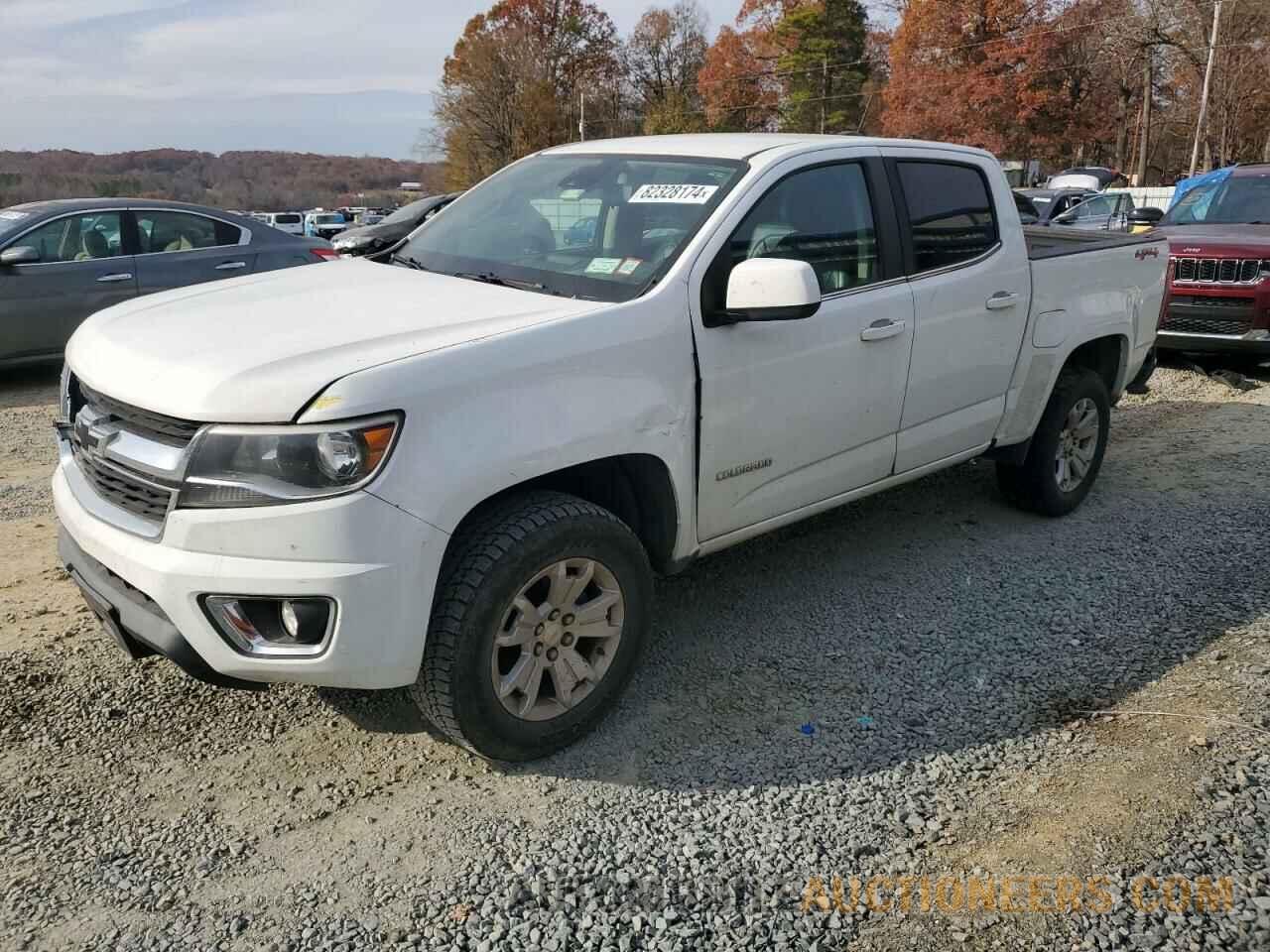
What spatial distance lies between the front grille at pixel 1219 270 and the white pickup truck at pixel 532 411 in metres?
4.94

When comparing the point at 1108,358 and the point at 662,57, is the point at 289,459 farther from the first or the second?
the point at 662,57

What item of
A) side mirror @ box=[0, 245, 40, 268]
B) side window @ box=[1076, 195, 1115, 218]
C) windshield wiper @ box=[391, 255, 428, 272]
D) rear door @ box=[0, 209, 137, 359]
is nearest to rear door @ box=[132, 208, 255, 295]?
rear door @ box=[0, 209, 137, 359]

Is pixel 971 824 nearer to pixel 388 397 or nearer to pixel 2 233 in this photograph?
pixel 388 397

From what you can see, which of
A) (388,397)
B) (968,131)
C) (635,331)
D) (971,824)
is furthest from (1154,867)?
(968,131)

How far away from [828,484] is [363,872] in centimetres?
216

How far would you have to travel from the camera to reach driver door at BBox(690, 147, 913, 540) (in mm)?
3391

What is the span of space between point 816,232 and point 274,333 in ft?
6.45

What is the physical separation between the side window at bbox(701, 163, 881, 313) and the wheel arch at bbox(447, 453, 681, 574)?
1.84ft

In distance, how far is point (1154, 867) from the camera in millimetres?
2725

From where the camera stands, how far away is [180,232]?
8.59 meters

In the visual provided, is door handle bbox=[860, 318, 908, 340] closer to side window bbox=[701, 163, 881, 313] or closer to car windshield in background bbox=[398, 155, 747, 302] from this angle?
side window bbox=[701, 163, 881, 313]

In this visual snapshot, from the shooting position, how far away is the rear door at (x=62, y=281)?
7.78 meters

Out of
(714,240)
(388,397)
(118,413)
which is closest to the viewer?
(388,397)

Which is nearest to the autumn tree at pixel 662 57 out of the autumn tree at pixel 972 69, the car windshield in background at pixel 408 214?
the autumn tree at pixel 972 69
